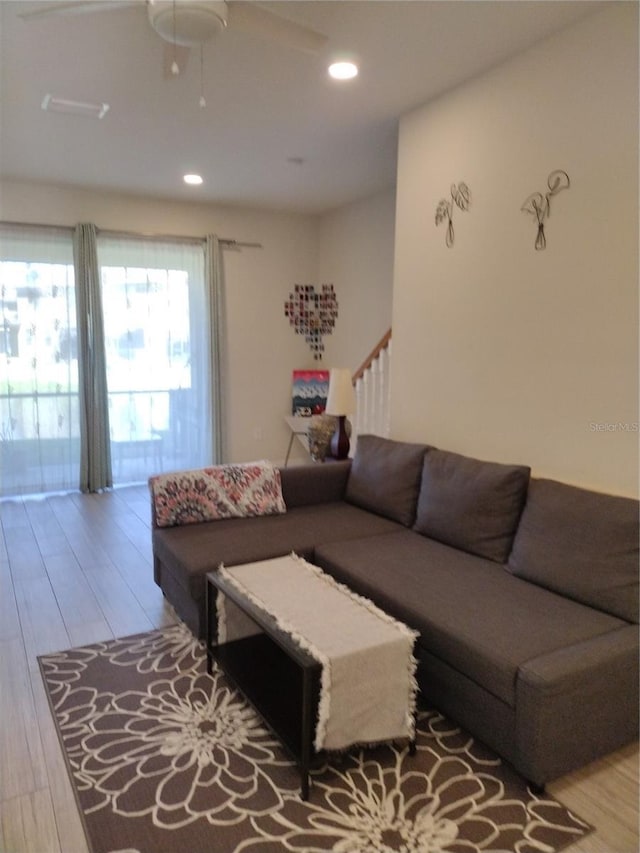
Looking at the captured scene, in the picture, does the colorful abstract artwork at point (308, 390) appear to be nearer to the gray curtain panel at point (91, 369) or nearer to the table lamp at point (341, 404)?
the gray curtain panel at point (91, 369)

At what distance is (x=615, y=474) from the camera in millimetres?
2516

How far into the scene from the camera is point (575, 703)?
71.7 inches

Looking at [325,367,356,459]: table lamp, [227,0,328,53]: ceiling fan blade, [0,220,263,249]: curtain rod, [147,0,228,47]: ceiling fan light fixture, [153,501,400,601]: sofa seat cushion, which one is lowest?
[153,501,400,601]: sofa seat cushion

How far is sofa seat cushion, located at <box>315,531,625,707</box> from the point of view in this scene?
6.34 ft

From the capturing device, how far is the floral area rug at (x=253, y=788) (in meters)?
1.69

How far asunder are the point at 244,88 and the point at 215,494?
2219 millimetres

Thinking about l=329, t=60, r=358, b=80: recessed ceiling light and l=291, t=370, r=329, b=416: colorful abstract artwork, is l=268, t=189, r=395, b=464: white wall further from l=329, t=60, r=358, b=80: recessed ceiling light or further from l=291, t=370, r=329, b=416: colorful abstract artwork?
l=329, t=60, r=358, b=80: recessed ceiling light

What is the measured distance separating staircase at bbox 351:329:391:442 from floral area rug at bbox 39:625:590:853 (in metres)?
2.49

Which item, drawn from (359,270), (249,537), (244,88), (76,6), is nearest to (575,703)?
(249,537)

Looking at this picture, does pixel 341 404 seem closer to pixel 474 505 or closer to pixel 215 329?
pixel 474 505

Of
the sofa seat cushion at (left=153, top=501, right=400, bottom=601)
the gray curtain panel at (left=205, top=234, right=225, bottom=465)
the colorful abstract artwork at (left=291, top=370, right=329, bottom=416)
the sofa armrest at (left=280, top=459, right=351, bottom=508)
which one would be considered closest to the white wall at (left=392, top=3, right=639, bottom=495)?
the sofa armrest at (left=280, top=459, right=351, bottom=508)

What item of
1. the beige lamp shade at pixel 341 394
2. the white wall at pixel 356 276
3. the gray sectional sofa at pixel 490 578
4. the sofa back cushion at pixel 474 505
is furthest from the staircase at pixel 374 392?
the sofa back cushion at pixel 474 505

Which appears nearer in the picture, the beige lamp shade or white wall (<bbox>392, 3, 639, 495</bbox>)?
white wall (<bbox>392, 3, 639, 495</bbox>)

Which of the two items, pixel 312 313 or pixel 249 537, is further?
pixel 312 313
